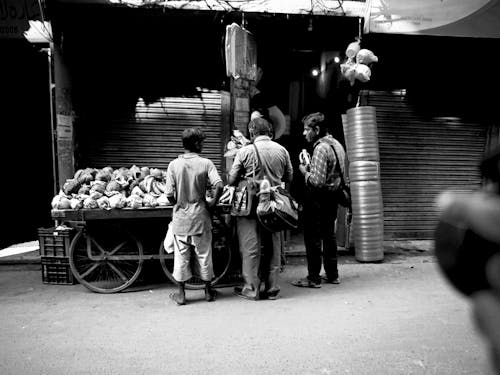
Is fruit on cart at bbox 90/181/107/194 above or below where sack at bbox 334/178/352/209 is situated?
above

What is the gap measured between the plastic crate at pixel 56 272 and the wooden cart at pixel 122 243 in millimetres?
202

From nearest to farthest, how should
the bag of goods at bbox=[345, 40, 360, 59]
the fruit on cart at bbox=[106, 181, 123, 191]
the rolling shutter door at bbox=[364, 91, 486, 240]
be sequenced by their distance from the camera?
1. the fruit on cart at bbox=[106, 181, 123, 191]
2. the bag of goods at bbox=[345, 40, 360, 59]
3. the rolling shutter door at bbox=[364, 91, 486, 240]

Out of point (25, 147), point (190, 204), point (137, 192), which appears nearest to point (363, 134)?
point (190, 204)

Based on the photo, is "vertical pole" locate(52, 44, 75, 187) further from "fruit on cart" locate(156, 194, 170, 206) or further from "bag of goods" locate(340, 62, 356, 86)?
"bag of goods" locate(340, 62, 356, 86)

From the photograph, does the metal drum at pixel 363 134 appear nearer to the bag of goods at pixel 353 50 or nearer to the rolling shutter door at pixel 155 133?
the bag of goods at pixel 353 50

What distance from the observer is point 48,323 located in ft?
14.0

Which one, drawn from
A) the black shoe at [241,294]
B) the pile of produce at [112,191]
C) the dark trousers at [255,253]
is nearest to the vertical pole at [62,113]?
the pile of produce at [112,191]

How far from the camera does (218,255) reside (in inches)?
223

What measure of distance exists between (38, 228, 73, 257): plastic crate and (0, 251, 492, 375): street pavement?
1.81 feet

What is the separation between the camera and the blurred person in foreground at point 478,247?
0.75 meters

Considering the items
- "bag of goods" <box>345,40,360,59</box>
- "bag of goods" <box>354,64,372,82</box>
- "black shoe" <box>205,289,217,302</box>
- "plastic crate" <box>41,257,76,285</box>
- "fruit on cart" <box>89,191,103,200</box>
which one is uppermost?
"bag of goods" <box>345,40,360,59</box>

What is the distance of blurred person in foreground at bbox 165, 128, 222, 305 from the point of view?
4.77m

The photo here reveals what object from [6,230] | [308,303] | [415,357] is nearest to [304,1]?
[308,303]

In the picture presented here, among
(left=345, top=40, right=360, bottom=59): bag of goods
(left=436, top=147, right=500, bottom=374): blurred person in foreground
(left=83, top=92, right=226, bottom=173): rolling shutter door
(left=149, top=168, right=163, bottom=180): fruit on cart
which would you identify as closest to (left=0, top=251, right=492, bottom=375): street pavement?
(left=149, top=168, right=163, bottom=180): fruit on cart
